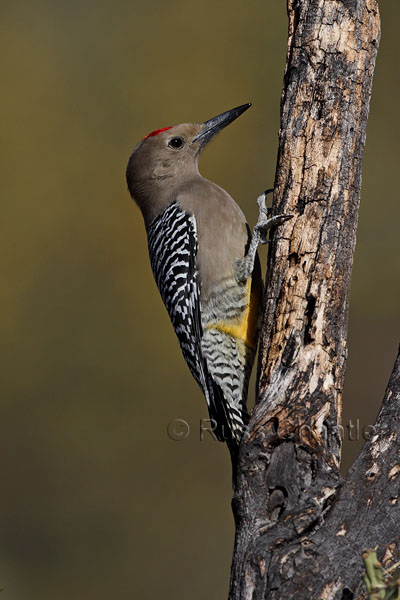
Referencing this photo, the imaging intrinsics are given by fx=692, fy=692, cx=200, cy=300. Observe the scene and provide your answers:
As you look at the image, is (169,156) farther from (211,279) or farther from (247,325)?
(247,325)

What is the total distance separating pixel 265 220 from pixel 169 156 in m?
1.53

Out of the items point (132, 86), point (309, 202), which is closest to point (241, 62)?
point (132, 86)

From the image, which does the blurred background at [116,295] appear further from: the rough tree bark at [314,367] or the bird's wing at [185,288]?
the rough tree bark at [314,367]

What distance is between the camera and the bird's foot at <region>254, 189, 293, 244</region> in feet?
11.5

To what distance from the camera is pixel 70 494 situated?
798 cm

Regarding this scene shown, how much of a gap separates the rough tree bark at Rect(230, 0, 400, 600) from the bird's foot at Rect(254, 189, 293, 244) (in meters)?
0.05

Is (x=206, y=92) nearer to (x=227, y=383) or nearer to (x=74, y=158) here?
(x=74, y=158)

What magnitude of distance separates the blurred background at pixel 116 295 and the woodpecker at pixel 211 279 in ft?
10.9

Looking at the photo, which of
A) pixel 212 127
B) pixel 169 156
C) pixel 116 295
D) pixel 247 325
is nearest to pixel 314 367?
pixel 247 325

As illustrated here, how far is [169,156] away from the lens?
509 cm

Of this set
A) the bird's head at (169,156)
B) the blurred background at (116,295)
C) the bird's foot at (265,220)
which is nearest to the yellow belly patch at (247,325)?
the bird's foot at (265,220)

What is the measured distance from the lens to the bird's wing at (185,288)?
4.29 m

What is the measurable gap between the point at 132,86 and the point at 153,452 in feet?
16.0

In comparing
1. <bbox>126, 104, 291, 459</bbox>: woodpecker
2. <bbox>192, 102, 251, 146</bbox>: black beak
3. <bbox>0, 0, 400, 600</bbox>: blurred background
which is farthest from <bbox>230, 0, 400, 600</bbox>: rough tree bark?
<bbox>0, 0, 400, 600</bbox>: blurred background
